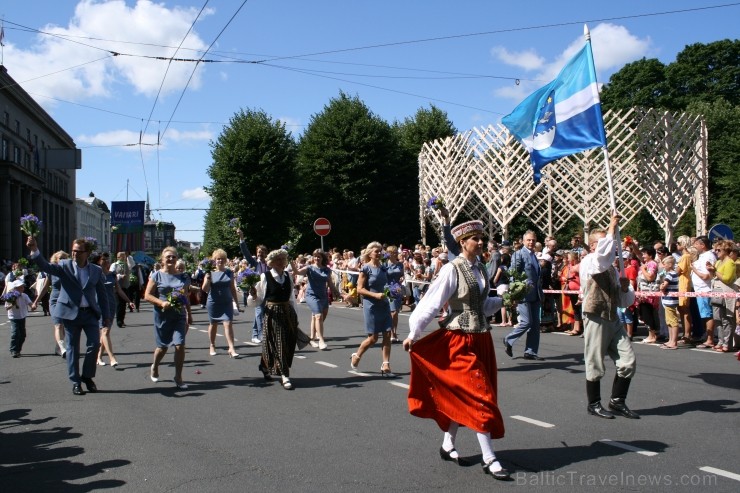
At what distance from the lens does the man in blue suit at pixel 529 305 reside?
35.5 ft

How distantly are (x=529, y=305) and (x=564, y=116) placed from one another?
3.32 meters

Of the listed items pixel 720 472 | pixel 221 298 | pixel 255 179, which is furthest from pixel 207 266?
pixel 255 179

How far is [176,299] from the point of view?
9.13 metres

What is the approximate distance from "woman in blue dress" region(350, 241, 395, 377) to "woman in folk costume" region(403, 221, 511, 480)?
4.10m

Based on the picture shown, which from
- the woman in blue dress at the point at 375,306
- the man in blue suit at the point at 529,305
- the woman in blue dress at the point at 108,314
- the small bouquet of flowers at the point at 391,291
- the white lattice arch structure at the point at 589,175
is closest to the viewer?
the woman in blue dress at the point at 375,306

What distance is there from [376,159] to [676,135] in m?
19.8

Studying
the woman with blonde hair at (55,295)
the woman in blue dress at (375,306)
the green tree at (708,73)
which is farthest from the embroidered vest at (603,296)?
the green tree at (708,73)

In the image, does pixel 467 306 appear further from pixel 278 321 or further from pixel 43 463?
pixel 278 321

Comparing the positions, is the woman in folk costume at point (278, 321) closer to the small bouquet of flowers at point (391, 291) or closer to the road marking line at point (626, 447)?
the small bouquet of flowers at point (391, 291)

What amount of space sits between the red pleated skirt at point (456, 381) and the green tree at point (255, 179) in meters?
35.0

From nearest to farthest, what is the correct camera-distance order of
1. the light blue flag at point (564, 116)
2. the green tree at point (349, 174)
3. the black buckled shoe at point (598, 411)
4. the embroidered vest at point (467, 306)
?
1. the embroidered vest at point (467, 306)
2. the black buckled shoe at point (598, 411)
3. the light blue flag at point (564, 116)
4. the green tree at point (349, 174)

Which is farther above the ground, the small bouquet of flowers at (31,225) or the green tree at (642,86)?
the green tree at (642,86)

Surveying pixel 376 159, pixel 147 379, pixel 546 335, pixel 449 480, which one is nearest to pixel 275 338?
pixel 147 379

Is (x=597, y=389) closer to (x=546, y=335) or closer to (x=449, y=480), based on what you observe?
(x=449, y=480)
